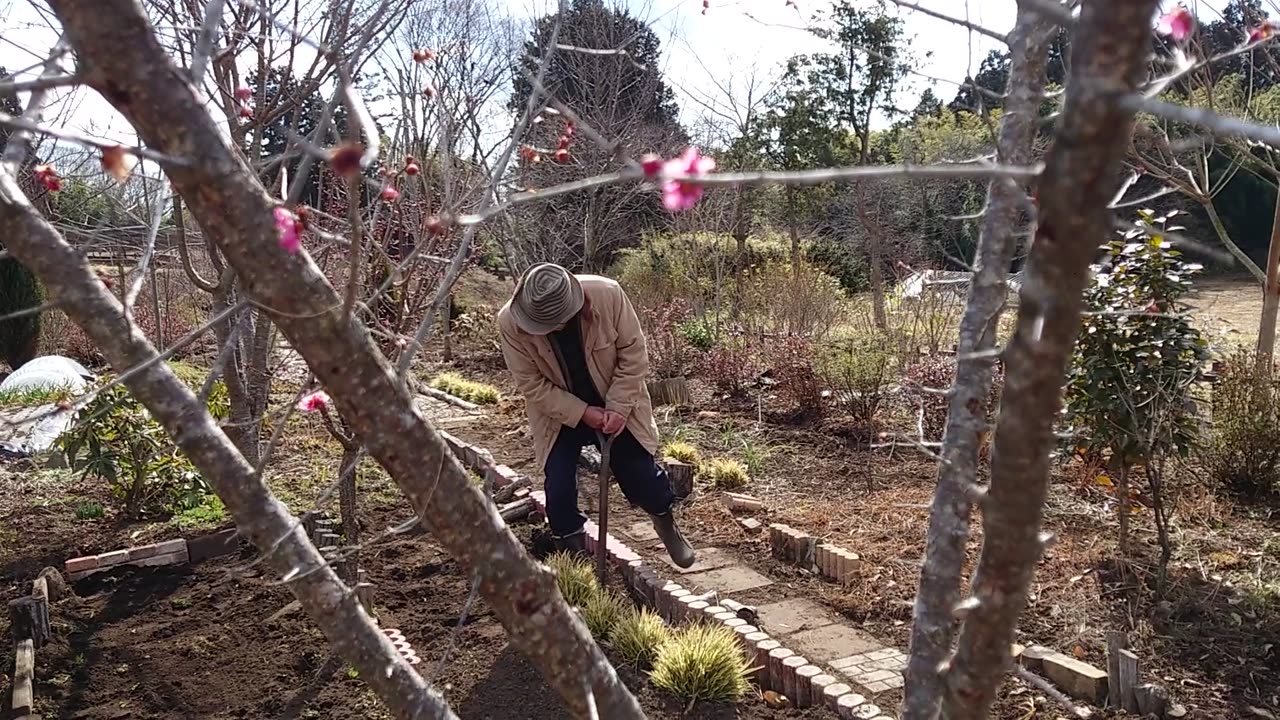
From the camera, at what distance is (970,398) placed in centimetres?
165

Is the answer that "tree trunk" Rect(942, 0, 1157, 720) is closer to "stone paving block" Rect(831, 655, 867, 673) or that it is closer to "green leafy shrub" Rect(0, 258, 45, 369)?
"stone paving block" Rect(831, 655, 867, 673)

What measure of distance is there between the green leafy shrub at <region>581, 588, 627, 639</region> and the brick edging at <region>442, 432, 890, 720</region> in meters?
0.24

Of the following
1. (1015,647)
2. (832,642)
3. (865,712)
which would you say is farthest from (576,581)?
(1015,647)

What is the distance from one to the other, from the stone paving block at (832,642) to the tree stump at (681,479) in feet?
5.90

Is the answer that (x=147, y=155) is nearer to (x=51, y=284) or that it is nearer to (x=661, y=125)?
(x=51, y=284)

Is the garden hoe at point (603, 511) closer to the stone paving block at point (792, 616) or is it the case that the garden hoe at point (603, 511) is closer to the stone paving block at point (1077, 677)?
the stone paving block at point (792, 616)

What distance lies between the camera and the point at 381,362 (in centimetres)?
124

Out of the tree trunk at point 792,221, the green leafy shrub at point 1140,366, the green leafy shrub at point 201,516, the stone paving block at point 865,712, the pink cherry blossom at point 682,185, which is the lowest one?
the green leafy shrub at point 201,516

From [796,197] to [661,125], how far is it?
2.27 m

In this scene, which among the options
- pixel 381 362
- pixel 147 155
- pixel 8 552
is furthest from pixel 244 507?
pixel 8 552

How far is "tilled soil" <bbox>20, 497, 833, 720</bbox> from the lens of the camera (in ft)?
10.3

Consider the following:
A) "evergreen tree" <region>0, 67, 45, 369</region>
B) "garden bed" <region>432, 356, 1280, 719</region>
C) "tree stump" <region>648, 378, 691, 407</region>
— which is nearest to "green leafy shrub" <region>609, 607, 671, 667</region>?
"garden bed" <region>432, 356, 1280, 719</region>

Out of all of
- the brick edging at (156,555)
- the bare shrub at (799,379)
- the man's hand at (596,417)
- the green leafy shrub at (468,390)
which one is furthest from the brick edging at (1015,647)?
the green leafy shrub at (468,390)

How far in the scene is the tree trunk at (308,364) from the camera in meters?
1.06
